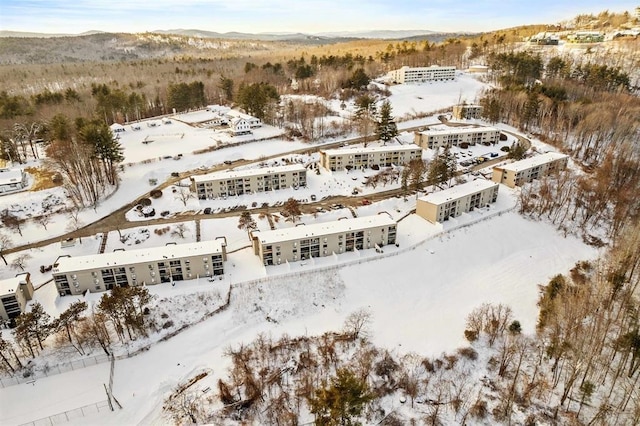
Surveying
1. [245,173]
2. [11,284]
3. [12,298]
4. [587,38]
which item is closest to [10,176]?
[11,284]

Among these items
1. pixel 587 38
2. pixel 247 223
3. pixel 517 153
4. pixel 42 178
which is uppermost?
pixel 587 38

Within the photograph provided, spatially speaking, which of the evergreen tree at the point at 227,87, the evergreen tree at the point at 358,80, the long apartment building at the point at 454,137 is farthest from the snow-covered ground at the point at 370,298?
the evergreen tree at the point at 227,87

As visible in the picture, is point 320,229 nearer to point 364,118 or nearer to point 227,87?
point 364,118

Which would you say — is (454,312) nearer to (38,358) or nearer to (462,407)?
(462,407)

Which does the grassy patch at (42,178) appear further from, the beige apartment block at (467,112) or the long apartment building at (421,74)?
the long apartment building at (421,74)

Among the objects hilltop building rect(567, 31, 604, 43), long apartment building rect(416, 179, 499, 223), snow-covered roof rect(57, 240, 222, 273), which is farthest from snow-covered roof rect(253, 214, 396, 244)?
hilltop building rect(567, 31, 604, 43)

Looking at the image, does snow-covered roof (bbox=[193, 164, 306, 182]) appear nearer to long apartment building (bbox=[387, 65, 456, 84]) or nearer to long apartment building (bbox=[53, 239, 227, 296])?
long apartment building (bbox=[53, 239, 227, 296])
